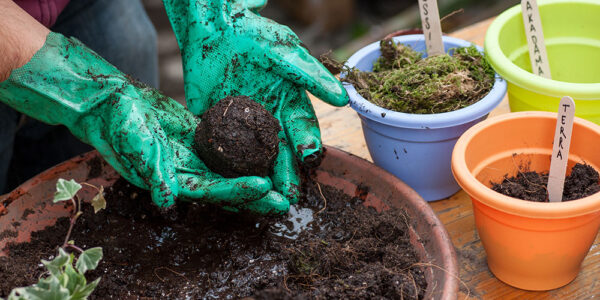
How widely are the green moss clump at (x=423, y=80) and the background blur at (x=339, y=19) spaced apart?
1.97 m

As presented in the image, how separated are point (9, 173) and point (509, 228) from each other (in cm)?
165

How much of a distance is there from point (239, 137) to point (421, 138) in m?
0.41

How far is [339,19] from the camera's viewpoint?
3666mm

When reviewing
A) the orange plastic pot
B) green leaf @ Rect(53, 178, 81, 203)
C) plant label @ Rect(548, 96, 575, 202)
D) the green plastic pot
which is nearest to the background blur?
the green plastic pot

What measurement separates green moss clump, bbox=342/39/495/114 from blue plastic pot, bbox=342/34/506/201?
0.05 m

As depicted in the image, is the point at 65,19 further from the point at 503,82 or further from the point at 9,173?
the point at 503,82

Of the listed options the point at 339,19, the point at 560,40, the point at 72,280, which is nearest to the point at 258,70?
the point at 72,280

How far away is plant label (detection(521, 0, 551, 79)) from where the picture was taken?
134cm

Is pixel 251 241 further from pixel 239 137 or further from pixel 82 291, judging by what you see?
pixel 82 291

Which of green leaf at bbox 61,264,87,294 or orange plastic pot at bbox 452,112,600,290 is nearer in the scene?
green leaf at bbox 61,264,87,294

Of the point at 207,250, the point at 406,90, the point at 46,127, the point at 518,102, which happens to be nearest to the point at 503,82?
the point at 518,102

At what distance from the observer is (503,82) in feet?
4.17

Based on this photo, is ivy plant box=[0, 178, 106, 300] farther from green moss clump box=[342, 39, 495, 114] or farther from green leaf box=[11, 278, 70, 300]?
green moss clump box=[342, 39, 495, 114]

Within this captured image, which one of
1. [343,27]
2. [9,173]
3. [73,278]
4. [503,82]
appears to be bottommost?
[343,27]
